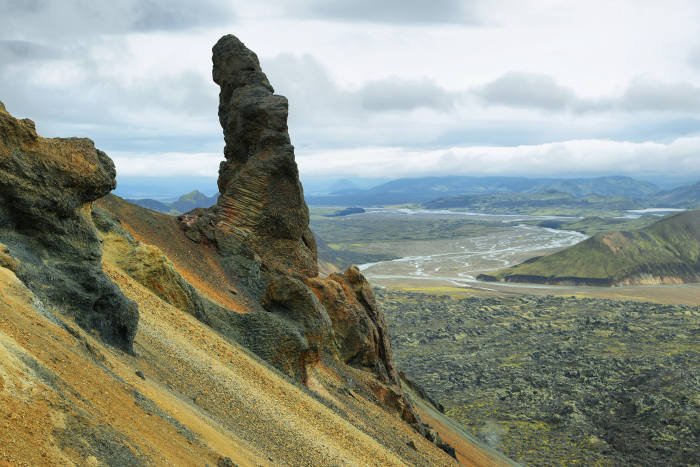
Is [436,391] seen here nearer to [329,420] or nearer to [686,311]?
[329,420]

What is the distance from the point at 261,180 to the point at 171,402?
106ft

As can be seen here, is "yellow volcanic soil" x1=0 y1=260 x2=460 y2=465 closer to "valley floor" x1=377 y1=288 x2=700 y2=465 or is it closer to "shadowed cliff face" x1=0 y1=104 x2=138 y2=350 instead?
"shadowed cliff face" x1=0 y1=104 x2=138 y2=350

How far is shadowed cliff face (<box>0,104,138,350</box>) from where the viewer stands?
2195 cm

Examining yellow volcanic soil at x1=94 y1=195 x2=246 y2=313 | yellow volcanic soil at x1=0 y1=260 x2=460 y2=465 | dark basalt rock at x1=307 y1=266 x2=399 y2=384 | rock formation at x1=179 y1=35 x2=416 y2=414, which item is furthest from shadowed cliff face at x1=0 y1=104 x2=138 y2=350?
dark basalt rock at x1=307 y1=266 x2=399 y2=384

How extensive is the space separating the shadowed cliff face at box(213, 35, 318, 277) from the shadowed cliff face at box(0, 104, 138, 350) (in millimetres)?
24311

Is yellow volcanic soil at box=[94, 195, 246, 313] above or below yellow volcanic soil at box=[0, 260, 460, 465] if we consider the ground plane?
above

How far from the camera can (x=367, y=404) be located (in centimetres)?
3859

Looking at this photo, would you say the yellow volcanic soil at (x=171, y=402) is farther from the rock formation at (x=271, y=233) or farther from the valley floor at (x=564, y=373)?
the valley floor at (x=564, y=373)

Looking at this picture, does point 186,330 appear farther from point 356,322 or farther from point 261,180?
point 261,180

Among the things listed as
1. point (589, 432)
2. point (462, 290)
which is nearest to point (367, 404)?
point (589, 432)

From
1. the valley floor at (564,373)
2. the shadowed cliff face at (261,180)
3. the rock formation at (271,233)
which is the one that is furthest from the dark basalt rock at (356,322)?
the valley floor at (564,373)

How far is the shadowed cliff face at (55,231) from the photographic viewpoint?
2195 centimetres

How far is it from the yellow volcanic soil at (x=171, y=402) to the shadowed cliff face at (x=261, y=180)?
15.4m

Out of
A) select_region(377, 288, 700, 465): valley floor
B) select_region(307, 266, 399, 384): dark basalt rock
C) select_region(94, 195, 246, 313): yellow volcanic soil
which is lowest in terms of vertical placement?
select_region(377, 288, 700, 465): valley floor
